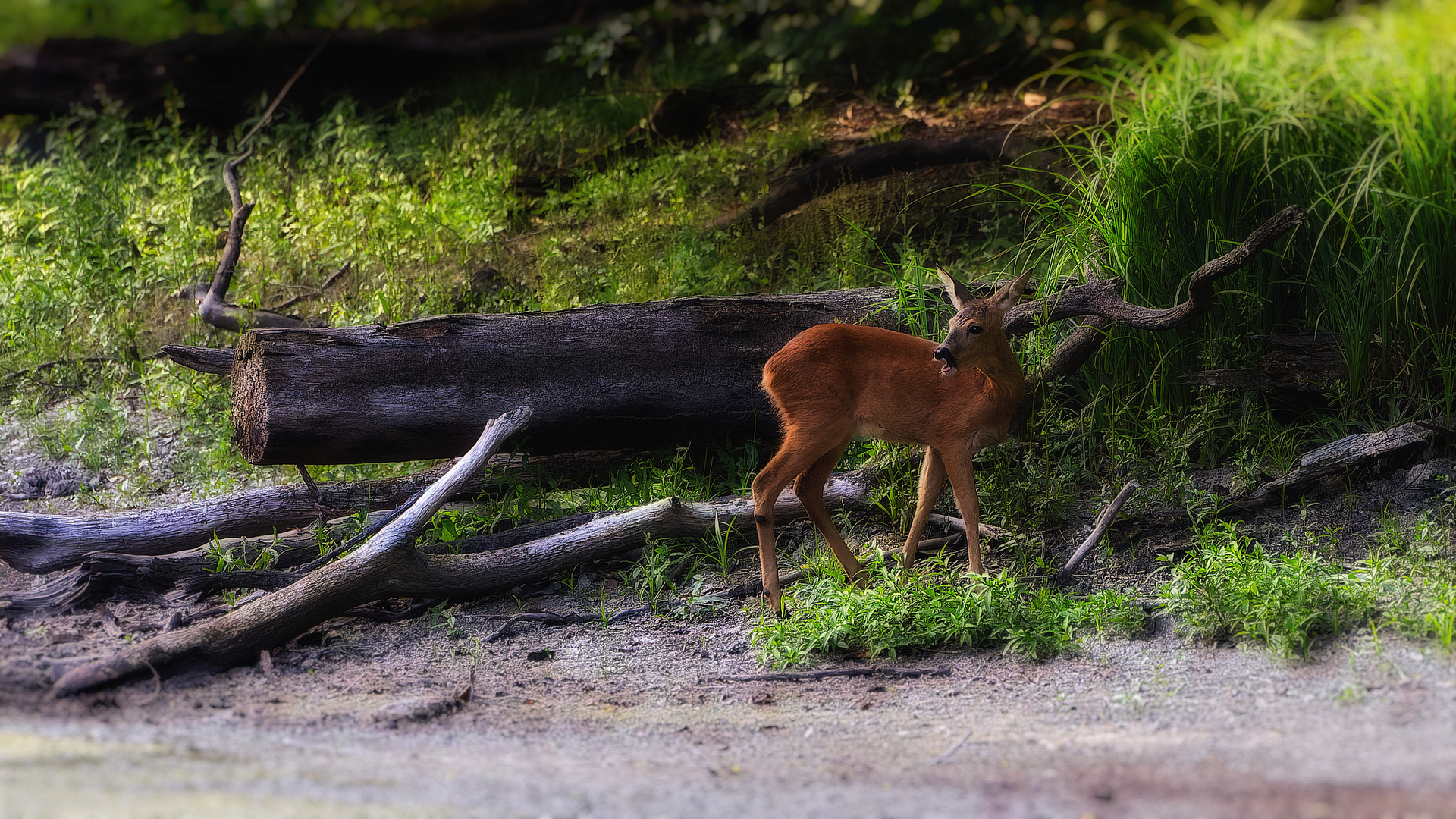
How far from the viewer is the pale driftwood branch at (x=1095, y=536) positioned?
4.03 meters

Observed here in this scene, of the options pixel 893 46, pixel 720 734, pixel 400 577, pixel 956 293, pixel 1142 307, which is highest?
pixel 893 46

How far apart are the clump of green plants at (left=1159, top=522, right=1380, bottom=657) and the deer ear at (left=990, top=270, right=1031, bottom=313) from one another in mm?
1129

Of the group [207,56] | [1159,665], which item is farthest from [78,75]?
[1159,665]

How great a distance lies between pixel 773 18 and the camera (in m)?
10.1

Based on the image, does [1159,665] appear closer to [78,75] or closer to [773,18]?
[773,18]

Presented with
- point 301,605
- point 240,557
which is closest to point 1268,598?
point 301,605

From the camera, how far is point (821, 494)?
14.2 feet

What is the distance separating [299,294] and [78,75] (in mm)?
4630

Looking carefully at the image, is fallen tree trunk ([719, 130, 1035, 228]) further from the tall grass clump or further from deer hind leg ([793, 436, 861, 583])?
deer hind leg ([793, 436, 861, 583])

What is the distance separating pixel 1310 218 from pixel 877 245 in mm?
2388

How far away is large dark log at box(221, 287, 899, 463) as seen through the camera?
4520 mm

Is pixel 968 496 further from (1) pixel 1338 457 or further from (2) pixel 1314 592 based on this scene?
(1) pixel 1338 457

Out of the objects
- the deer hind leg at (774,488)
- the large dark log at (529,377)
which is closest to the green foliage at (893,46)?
the large dark log at (529,377)

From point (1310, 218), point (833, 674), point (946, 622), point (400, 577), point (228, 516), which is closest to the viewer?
point (833, 674)
